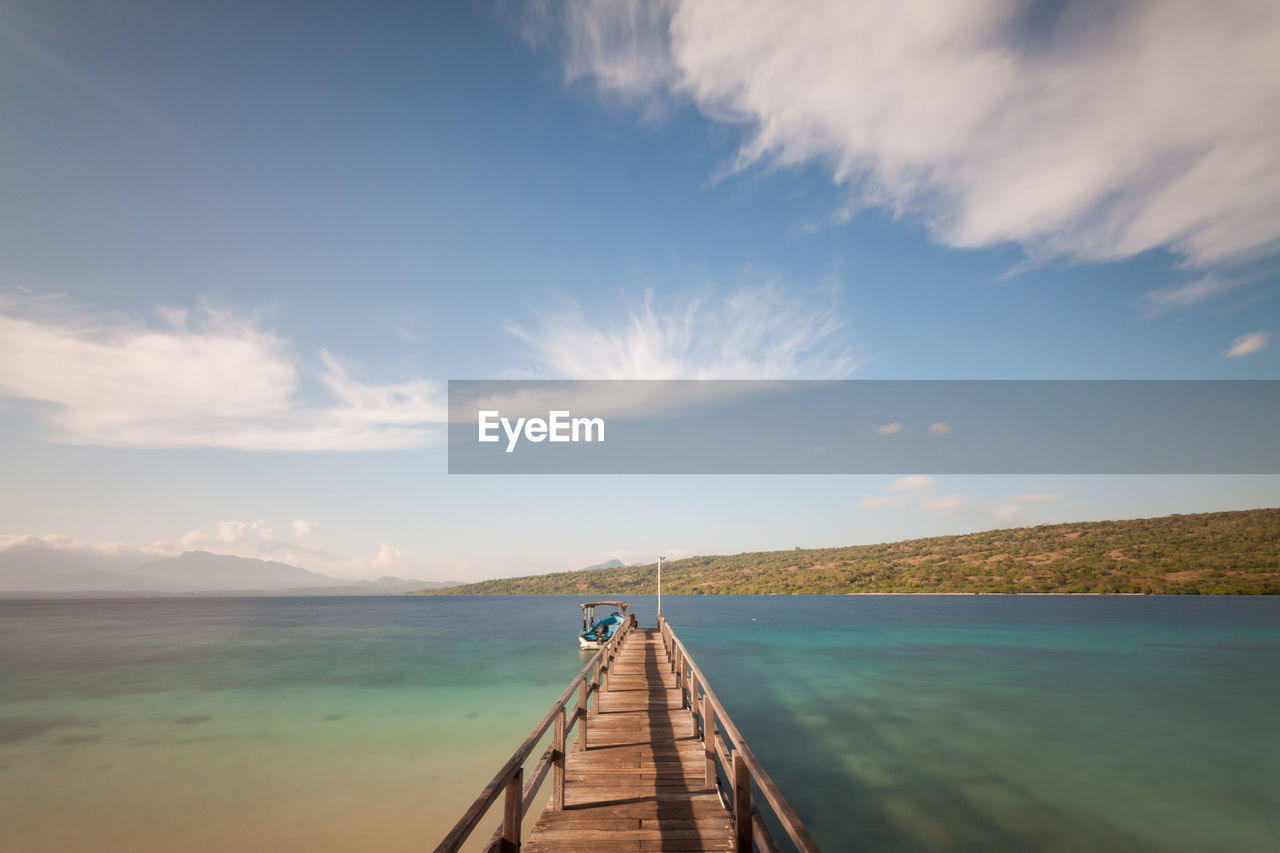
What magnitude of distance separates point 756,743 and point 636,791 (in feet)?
31.3

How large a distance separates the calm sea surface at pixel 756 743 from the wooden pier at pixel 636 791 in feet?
12.2

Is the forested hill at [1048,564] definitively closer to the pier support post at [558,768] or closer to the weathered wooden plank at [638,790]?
the weathered wooden plank at [638,790]

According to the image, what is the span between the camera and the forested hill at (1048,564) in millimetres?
93875

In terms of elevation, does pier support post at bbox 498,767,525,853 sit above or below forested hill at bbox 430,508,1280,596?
above

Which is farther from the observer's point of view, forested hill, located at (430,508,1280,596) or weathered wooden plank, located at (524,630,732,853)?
forested hill, located at (430,508,1280,596)

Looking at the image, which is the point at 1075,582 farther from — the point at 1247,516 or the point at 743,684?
the point at 743,684

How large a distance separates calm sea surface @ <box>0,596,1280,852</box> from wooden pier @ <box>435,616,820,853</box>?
3.72 metres

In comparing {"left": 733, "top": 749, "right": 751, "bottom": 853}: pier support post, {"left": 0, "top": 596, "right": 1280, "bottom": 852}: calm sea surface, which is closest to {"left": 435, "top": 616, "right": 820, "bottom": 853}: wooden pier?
A: {"left": 733, "top": 749, "right": 751, "bottom": 853}: pier support post

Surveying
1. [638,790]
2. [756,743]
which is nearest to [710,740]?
[638,790]

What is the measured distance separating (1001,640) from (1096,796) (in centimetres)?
3457

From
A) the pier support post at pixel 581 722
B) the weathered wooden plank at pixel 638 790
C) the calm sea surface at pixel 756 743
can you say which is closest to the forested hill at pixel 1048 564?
the calm sea surface at pixel 756 743

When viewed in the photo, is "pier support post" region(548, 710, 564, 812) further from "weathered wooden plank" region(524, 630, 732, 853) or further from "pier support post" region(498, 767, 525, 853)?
"pier support post" region(498, 767, 525, 853)

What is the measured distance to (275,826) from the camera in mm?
10539

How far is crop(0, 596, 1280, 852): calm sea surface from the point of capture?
34.4ft
